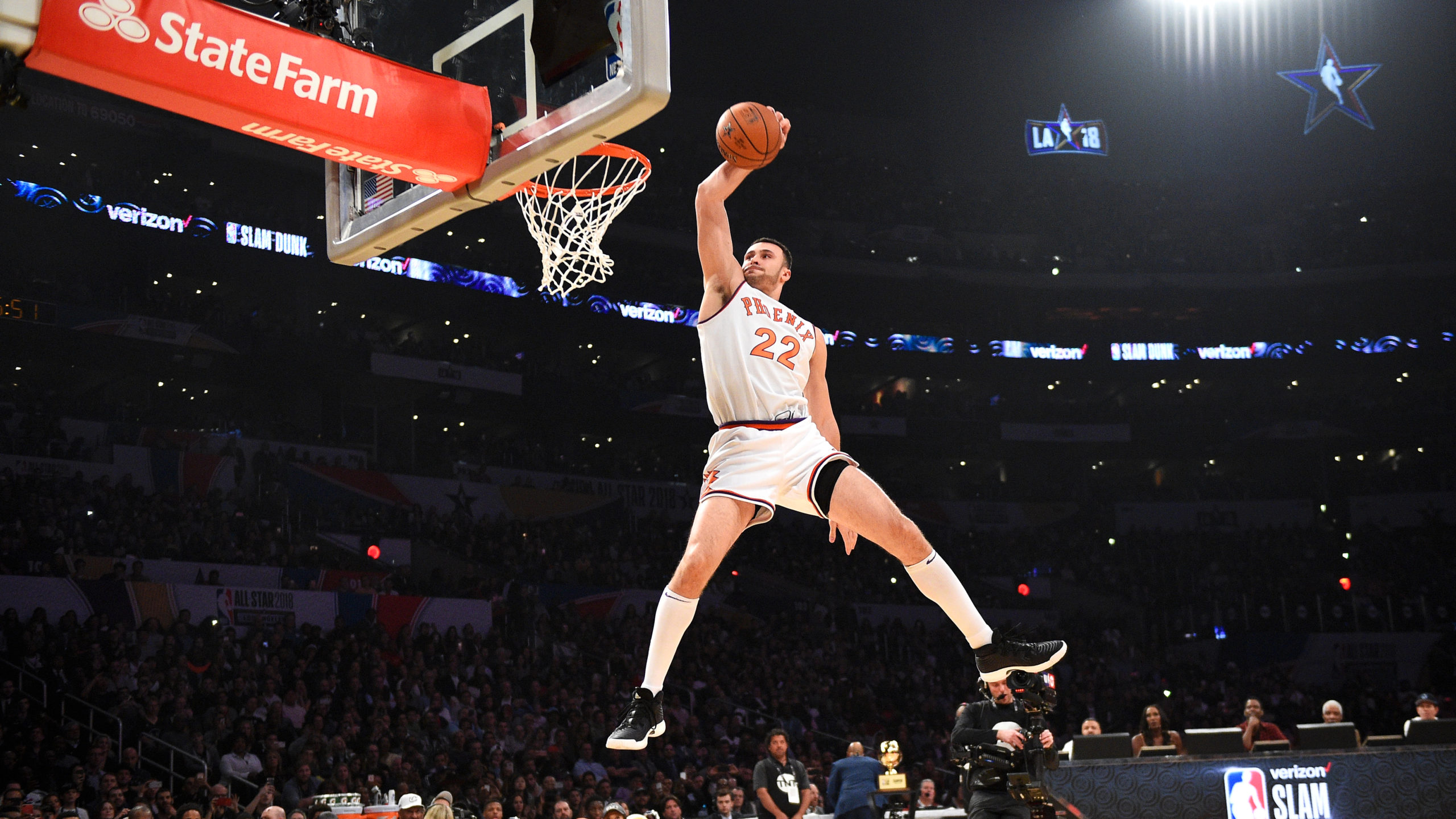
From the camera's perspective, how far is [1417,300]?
33625 mm

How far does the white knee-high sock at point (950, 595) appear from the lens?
4.72 metres

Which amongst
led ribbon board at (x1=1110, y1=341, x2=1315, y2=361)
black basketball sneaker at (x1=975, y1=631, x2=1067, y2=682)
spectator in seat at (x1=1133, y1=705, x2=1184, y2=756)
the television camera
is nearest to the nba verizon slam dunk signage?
spectator in seat at (x1=1133, y1=705, x2=1184, y2=756)

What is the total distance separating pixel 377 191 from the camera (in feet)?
19.7

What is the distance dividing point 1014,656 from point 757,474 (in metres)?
1.20

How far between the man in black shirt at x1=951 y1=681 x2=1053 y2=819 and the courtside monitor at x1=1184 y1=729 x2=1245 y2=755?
129 inches

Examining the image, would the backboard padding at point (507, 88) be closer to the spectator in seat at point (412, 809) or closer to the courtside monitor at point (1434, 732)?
the spectator in seat at point (412, 809)

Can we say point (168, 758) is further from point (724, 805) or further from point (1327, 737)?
point (1327, 737)

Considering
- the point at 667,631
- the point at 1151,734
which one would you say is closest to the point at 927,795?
the point at 1151,734

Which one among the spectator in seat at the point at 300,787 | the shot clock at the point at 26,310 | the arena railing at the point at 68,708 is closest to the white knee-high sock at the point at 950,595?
the spectator in seat at the point at 300,787

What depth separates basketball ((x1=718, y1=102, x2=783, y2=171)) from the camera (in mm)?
4656

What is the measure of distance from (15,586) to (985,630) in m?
15.1

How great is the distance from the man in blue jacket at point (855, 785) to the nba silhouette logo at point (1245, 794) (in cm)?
302

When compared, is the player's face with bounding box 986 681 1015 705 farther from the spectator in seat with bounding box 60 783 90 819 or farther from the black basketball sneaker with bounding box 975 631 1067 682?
the spectator in seat with bounding box 60 783 90 819

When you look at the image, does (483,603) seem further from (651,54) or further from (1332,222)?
(1332,222)
